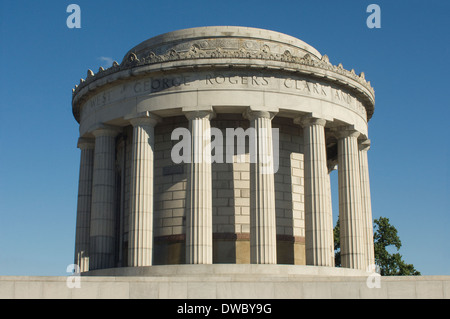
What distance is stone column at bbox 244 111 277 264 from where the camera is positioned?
121 feet

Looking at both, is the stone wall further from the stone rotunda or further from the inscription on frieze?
the inscription on frieze

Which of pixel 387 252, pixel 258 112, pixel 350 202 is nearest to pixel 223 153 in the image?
pixel 258 112

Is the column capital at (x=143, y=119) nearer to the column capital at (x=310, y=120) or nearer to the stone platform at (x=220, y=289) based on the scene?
the column capital at (x=310, y=120)

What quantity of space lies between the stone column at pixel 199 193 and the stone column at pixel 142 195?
2.74 meters

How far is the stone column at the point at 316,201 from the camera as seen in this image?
126 ft

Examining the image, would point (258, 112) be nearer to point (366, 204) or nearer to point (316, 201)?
point (316, 201)

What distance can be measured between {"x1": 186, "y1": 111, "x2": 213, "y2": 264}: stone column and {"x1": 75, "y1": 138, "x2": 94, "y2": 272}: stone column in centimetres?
1102

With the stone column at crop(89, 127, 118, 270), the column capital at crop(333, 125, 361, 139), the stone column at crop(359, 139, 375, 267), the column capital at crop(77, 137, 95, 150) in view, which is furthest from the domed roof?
the stone column at crop(359, 139, 375, 267)

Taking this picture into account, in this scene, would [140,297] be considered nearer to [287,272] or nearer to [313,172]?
[287,272]

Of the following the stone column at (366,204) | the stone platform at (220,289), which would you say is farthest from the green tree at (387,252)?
the stone platform at (220,289)

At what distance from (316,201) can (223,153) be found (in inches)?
265

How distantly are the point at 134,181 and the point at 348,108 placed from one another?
15.3 metres

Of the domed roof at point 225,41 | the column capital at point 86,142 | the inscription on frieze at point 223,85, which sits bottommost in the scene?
the column capital at point 86,142
